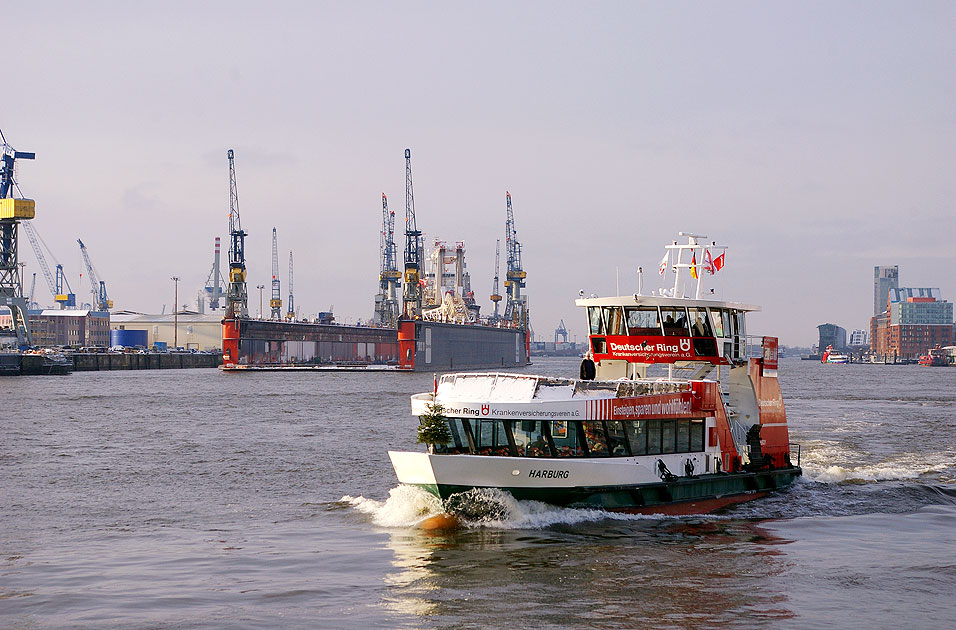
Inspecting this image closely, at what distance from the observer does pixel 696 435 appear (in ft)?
102

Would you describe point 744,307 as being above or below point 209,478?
above

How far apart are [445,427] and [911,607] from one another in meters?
11.5

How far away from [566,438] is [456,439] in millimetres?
2838

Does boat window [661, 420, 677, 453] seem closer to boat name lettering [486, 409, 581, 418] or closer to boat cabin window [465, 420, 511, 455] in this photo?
boat name lettering [486, 409, 581, 418]

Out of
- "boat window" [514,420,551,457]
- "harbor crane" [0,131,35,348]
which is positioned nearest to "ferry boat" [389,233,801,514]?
"boat window" [514,420,551,457]

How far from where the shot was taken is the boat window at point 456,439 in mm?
27266

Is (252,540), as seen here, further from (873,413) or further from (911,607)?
(873,413)

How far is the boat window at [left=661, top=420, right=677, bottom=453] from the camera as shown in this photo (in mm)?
29625

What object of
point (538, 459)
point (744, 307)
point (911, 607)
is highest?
point (744, 307)

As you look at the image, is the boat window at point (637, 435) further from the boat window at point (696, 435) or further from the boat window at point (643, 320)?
the boat window at point (643, 320)

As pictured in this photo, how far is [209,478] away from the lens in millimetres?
38375

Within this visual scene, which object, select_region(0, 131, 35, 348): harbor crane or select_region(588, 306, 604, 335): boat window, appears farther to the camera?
select_region(0, 131, 35, 348): harbor crane

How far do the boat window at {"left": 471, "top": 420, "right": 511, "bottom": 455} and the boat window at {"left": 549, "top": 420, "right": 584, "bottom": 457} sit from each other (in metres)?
1.26

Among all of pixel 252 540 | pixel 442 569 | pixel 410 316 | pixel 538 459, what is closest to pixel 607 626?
pixel 442 569
